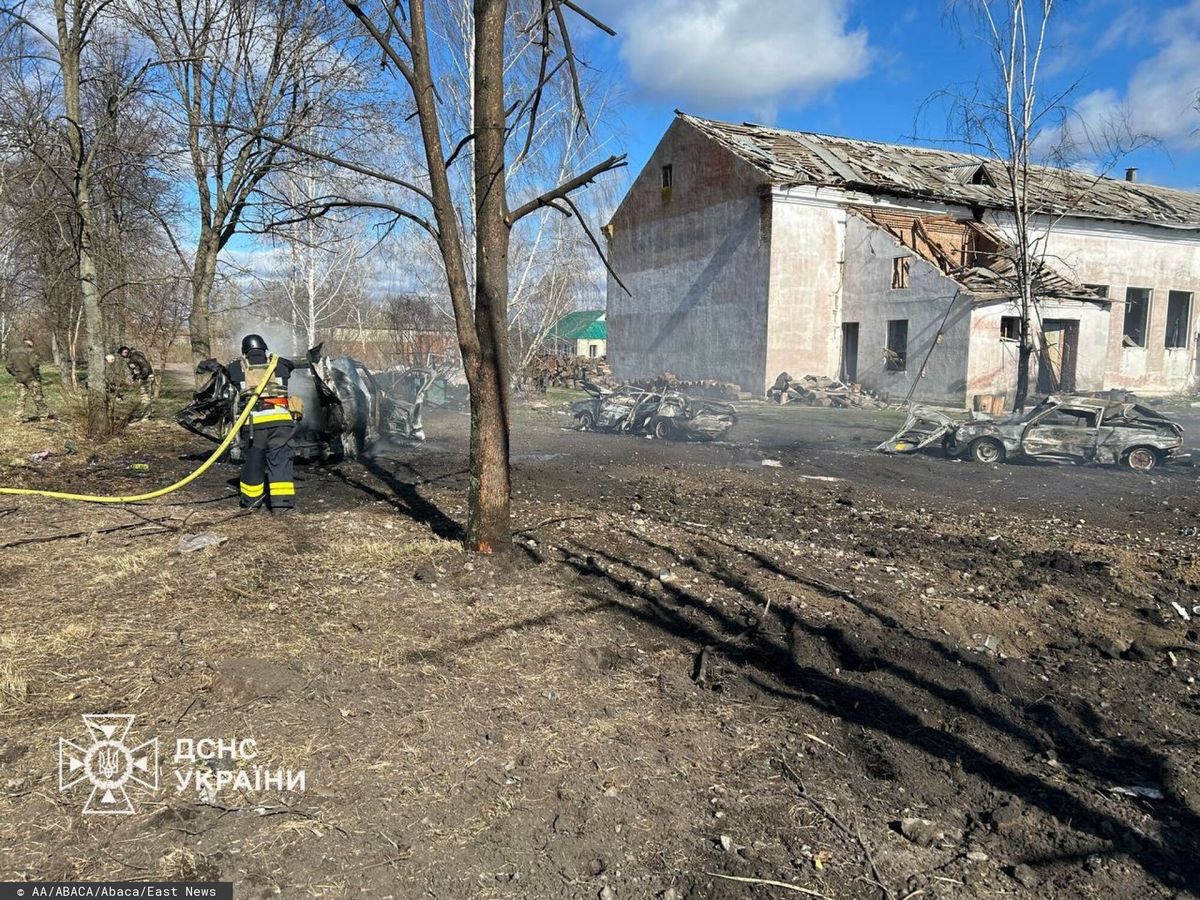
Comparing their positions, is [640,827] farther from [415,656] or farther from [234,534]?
[234,534]

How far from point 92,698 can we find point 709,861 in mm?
2858

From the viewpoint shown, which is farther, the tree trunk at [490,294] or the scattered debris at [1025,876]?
the tree trunk at [490,294]

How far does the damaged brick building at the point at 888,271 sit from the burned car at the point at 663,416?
8.24 m

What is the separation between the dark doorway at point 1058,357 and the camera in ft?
69.4

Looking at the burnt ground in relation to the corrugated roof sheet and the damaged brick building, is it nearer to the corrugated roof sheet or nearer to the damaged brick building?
the damaged brick building

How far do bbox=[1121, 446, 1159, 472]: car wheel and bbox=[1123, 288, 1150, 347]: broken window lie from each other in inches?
678

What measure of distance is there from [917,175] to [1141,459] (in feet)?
53.4

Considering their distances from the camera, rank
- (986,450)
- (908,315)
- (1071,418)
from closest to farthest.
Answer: (1071,418)
(986,450)
(908,315)

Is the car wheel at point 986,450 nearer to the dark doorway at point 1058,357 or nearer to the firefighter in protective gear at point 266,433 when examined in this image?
the firefighter in protective gear at point 266,433

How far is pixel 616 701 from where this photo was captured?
362 centimetres

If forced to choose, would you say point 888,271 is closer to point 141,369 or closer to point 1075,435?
point 1075,435

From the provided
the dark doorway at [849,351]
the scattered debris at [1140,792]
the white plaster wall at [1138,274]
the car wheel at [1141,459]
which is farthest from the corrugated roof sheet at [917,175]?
the scattered debris at [1140,792]

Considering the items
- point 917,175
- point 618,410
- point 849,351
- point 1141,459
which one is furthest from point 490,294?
Answer: point 917,175

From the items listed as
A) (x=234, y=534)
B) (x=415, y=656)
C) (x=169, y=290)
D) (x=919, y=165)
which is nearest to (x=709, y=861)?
(x=415, y=656)
